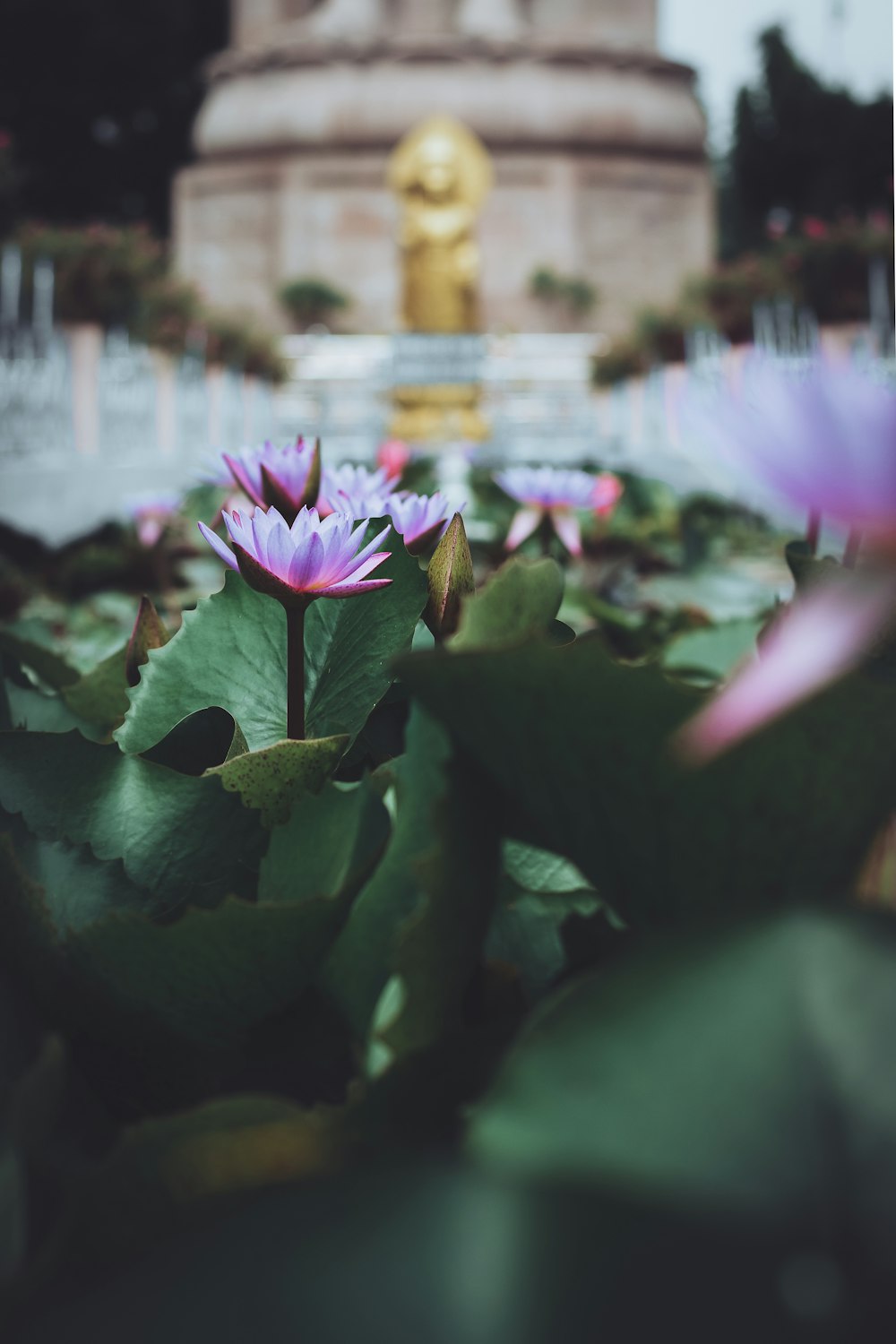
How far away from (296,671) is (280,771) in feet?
0.13

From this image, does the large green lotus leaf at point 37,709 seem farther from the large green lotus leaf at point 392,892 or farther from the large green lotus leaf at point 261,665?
the large green lotus leaf at point 392,892

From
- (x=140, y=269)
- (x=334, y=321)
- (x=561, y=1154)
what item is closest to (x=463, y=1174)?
(x=561, y=1154)

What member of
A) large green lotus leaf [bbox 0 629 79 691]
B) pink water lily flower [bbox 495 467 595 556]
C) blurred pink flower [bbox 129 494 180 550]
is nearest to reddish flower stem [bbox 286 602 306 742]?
large green lotus leaf [bbox 0 629 79 691]

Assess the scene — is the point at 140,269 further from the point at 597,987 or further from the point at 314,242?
the point at 314,242

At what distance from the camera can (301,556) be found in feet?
1.44

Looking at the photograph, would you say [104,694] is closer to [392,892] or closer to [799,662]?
[392,892]

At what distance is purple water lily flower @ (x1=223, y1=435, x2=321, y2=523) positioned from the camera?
1.92 feet

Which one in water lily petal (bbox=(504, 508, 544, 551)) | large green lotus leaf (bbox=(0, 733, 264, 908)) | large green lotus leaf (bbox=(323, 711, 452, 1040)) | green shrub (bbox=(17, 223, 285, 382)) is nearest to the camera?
large green lotus leaf (bbox=(323, 711, 452, 1040))

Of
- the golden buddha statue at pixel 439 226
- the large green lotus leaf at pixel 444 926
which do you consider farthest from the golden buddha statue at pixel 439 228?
the large green lotus leaf at pixel 444 926

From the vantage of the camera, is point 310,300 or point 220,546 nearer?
point 220,546

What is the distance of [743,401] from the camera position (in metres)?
0.25

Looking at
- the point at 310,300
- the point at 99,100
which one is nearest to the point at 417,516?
the point at 310,300

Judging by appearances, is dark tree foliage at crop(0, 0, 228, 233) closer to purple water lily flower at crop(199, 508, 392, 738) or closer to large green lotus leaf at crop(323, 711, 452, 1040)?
purple water lily flower at crop(199, 508, 392, 738)

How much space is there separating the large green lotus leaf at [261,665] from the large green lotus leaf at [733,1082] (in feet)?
0.90
